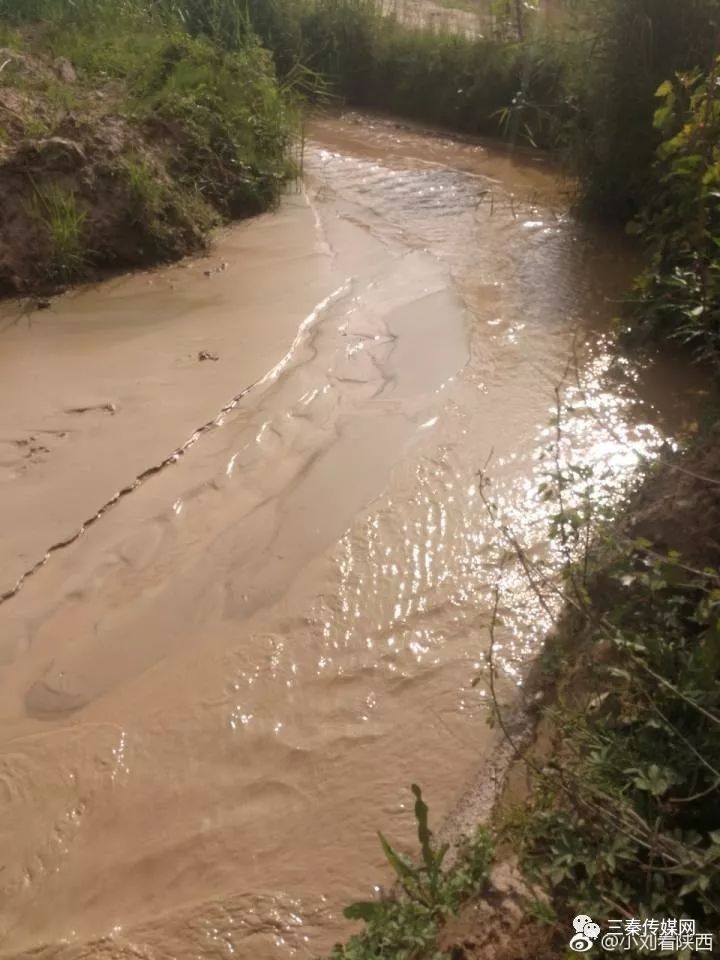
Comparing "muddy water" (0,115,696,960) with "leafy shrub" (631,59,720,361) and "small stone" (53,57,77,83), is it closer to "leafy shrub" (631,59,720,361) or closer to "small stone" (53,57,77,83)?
"leafy shrub" (631,59,720,361)

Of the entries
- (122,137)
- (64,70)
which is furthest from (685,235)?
(64,70)

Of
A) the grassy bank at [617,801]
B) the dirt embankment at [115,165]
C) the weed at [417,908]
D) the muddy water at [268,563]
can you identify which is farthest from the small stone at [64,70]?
the weed at [417,908]

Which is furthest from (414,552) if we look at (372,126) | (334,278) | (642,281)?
(372,126)

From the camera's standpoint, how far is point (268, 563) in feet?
10.4

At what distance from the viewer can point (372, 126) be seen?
335 inches

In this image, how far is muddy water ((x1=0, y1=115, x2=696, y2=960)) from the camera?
89.0 inches

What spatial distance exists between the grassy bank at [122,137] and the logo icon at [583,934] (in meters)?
4.48

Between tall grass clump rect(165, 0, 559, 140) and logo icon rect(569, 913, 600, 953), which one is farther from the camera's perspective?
tall grass clump rect(165, 0, 559, 140)

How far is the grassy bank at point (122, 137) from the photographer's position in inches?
200

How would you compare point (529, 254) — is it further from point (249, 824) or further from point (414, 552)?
point (249, 824)

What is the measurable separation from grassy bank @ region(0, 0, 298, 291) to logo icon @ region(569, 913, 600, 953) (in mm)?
4481

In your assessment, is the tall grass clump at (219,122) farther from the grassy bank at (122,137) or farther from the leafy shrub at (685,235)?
the leafy shrub at (685,235)

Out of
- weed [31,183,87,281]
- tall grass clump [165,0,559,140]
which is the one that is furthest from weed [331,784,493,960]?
tall grass clump [165,0,559,140]

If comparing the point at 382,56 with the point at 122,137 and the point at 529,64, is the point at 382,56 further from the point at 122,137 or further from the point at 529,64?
the point at 122,137
